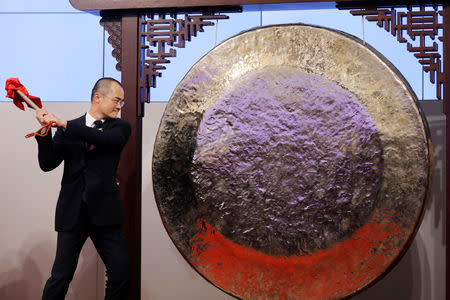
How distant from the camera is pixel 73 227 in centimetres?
187

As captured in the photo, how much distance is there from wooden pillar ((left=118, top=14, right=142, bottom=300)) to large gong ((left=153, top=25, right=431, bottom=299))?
0.28 meters

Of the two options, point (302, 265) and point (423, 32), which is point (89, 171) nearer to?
point (302, 265)

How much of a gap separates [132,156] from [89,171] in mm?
259

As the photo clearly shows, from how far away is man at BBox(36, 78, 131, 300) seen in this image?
73.8 inches

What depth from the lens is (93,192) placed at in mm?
1865

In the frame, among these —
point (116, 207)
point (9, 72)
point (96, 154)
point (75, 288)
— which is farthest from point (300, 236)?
point (9, 72)

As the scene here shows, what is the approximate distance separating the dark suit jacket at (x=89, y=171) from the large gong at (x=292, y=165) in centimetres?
21

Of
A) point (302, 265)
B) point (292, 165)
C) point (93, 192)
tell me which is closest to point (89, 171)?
point (93, 192)

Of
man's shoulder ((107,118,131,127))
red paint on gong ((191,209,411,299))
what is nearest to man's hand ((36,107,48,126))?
man's shoulder ((107,118,131,127))

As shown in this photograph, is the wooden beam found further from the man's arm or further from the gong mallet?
the man's arm

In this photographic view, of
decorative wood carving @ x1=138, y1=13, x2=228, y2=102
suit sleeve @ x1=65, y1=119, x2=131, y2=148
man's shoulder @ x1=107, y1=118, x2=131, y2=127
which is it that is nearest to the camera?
A: suit sleeve @ x1=65, y1=119, x2=131, y2=148

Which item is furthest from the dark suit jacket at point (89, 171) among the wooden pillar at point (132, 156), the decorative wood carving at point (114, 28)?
the decorative wood carving at point (114, 28)

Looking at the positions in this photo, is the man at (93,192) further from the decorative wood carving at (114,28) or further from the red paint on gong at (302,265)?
the red paint on gong at (302,265)

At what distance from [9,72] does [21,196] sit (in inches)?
28.6
